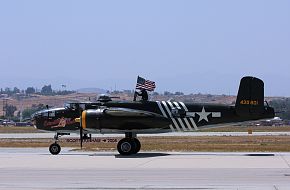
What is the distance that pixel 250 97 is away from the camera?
29.8 m

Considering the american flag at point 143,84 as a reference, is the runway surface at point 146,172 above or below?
below

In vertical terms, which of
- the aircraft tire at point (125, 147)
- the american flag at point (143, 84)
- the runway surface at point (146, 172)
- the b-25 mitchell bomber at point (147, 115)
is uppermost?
the american flag at point (143, 84)

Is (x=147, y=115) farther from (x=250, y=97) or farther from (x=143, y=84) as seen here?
(x=250, y=97)

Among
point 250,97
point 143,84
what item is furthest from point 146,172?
point 143,84

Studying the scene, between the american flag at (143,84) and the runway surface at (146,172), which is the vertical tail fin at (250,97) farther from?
the american flag at (143,84)

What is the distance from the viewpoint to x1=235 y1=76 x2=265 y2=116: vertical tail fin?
29719 millimetres

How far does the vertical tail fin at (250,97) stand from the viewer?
2972 cm

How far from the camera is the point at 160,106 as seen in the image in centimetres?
3039

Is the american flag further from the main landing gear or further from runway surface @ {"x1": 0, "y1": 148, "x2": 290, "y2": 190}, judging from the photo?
runway surface @ {"x1": 0, "y1": 148, "x2": 290, "y2": 190}

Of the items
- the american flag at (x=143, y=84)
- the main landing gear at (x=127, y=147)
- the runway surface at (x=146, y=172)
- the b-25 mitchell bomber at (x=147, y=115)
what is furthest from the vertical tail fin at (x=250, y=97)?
the main landing gear at (x=127, y=147)

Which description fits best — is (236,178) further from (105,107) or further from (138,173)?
(105,107)

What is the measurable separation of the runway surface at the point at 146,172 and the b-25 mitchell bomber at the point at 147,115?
7.08 feet

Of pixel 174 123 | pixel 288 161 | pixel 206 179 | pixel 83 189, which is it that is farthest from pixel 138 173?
pixel 174 123

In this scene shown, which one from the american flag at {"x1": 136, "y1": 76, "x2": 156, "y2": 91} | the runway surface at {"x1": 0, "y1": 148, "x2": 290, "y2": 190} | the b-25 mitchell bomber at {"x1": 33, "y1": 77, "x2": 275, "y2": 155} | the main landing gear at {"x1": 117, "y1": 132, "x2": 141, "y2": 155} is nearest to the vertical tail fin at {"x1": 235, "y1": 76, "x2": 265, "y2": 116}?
the b-25 mitchell bomber at {"x1": 33, "y1": 77, "x2": 275, "y2": 155}
